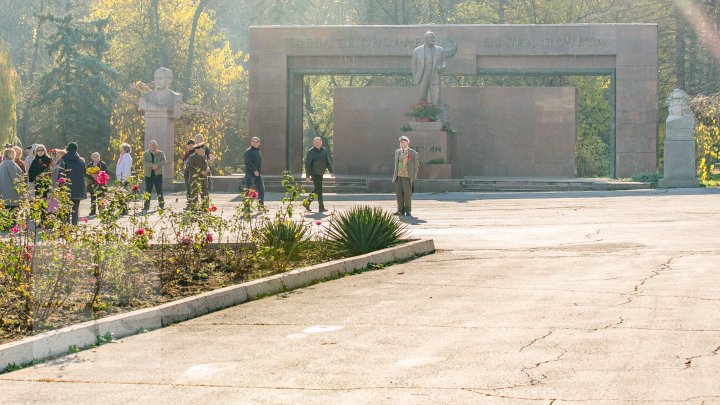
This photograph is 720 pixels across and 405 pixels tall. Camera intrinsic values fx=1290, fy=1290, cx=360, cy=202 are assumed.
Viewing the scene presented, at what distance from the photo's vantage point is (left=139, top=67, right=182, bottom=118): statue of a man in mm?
38406

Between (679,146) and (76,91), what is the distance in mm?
30707

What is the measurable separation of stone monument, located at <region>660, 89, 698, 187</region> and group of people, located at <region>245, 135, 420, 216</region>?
11.6 meters

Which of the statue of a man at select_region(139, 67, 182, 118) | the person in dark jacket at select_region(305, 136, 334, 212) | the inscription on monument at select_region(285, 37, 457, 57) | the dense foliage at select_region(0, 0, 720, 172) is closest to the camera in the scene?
the person in dark jacket at select_region(305, 136, 334, 212)

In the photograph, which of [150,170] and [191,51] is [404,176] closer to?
[150,170]

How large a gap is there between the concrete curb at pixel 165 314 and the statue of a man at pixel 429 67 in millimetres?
21787

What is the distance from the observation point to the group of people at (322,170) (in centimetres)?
2477

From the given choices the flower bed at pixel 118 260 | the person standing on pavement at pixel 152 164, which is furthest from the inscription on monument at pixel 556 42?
the flower bed at pixel 118 260

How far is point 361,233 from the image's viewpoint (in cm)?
1642

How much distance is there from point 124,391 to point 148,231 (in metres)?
5.32

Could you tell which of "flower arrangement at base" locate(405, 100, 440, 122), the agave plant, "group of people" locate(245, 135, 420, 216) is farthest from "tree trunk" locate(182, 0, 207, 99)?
the agave plant

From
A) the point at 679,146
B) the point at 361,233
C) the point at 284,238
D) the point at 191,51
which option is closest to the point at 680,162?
the point at 679,146

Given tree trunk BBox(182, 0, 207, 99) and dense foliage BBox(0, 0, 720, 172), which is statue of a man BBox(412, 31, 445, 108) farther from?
tree trunk BBox(182, 0, 207, 99)

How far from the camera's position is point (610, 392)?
305 inches

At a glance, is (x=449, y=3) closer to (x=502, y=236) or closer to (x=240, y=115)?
(x=240, y=115)
